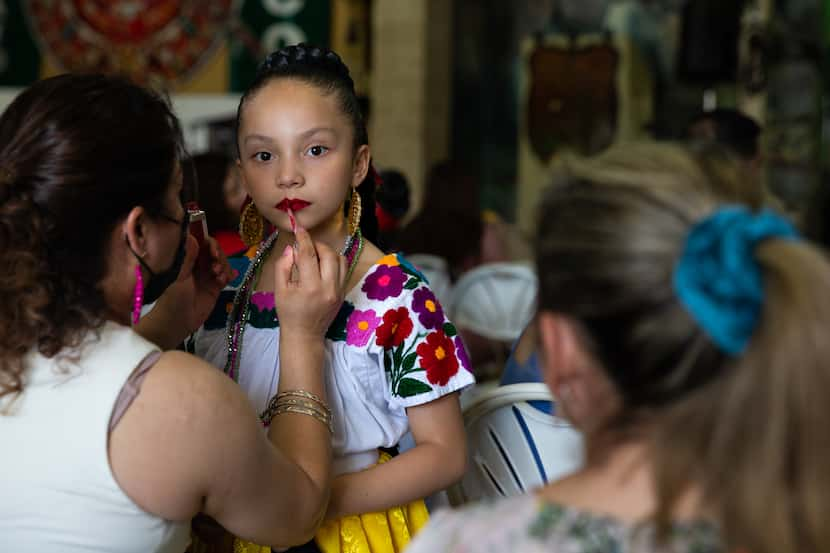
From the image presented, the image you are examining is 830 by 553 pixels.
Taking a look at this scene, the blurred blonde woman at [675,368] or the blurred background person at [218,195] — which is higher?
the blurred blonde woman at [675,368]

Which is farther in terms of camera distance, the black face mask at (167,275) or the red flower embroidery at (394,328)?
the red flower embroidery at (394,328)

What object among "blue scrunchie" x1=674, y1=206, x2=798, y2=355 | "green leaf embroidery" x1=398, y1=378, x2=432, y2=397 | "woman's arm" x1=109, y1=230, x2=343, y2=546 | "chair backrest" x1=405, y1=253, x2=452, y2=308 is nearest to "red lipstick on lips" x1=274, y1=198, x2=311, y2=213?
"green leaf embroidery" x1=398, y1=378, x2=432, y2=397

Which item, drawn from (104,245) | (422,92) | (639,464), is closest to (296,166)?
(104,245)

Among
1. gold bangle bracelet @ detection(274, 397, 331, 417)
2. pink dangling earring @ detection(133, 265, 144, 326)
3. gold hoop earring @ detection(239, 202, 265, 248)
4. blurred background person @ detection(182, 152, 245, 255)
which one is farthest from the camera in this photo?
blurred background person @ detection(182, 152, 245, 255)

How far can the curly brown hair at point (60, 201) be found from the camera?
3.87 ft

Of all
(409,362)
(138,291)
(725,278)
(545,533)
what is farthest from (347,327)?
(725,278)

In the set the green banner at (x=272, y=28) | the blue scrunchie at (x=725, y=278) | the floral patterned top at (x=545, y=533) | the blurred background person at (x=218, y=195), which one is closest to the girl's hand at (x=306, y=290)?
the floral patterned top at (x=545, y=533)

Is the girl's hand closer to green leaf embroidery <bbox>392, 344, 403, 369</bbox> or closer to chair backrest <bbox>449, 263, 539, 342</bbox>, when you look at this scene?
green leaf embroidery <bbox>392, 344, 403, 369</bbox>

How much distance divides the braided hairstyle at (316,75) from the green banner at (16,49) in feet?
21.6

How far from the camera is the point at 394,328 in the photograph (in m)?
1.56

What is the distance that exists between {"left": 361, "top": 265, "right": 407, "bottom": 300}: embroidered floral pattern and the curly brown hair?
1.45ft

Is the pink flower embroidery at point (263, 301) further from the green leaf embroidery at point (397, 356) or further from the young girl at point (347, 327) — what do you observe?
the green leaf embroidery at point (397, 356)

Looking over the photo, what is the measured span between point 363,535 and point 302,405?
Answer: 0.89ft

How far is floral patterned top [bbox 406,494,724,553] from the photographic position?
0.92 m
